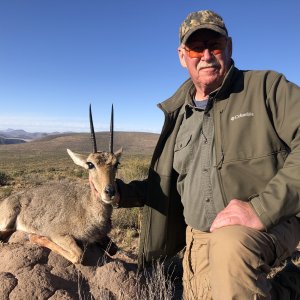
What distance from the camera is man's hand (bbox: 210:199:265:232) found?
146 inches

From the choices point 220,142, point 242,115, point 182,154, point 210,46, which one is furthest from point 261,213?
point 210,46

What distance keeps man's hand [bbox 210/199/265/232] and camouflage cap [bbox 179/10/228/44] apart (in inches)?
83.1

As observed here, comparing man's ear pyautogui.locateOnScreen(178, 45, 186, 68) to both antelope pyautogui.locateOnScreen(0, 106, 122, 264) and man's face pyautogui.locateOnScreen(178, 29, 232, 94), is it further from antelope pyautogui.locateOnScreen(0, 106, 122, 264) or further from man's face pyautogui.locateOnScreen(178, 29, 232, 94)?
antelope pyautogui.locateOnScreen(0, 106, 122, 264)

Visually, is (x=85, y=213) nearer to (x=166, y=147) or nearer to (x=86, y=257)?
(x=86, y=257)

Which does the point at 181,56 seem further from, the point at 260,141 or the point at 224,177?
the point at 224,177

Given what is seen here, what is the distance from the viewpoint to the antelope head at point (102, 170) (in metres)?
6.34

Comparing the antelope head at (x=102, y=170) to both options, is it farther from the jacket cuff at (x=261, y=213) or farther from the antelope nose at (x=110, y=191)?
the jacket cuff at (x=261, y=213)

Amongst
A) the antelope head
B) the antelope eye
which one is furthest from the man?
the antelope eye

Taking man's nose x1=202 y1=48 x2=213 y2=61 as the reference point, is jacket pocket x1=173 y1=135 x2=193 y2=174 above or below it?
below

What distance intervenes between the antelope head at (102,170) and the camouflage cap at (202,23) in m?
2.46

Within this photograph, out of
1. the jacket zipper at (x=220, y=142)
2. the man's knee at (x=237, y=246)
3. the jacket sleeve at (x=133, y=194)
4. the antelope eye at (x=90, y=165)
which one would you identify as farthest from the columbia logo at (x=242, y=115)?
the antelope eye at (x=90, y=165)

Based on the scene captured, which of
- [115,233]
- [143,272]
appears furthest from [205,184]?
[115,233]

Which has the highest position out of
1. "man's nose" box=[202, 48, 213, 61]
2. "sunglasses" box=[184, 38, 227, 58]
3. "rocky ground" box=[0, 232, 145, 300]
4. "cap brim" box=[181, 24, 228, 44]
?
"cap brim" box=[181, 24, 228, 44]

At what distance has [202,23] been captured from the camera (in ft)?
15.5
